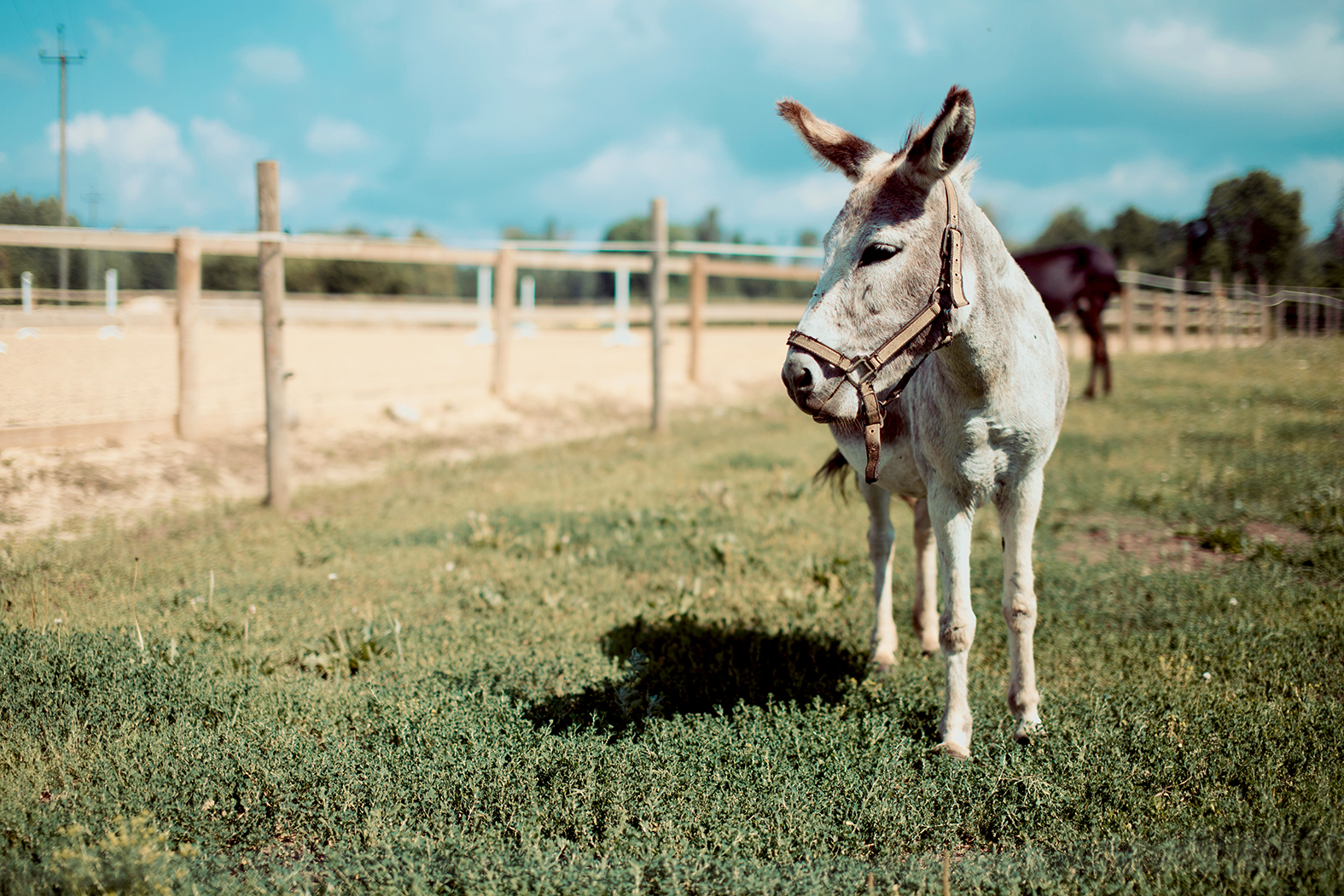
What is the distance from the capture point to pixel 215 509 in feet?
22.6

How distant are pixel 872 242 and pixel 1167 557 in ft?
13.6

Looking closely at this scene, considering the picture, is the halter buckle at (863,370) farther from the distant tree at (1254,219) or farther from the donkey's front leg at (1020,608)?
the distant tree at (1254,219)

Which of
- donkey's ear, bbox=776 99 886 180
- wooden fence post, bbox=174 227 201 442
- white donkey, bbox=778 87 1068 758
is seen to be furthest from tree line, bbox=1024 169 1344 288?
wooden fence post, bbox=174 227 201 442

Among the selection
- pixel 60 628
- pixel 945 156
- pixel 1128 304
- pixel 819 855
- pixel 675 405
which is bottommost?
pixel 819 855

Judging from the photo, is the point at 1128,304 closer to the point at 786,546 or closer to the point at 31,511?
the point at 786,546

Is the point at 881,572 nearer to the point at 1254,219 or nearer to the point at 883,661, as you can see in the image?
the point at 883,661

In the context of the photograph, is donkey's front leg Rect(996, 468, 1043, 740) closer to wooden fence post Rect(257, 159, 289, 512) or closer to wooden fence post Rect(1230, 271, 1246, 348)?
wooden fence post Rect(1230, 271, 1246, 348)

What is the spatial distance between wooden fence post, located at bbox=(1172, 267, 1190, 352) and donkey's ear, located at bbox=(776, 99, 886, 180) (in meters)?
5.28

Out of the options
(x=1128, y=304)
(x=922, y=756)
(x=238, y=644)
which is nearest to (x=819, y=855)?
(x=922, y=756)

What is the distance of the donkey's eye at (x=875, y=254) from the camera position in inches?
103

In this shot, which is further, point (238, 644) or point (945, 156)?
point (238, 644)

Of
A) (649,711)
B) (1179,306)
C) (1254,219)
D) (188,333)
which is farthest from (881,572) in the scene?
(1179,306)

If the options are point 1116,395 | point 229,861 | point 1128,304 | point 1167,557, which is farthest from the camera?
point 1128,304

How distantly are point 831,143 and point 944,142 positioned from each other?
0.54m
